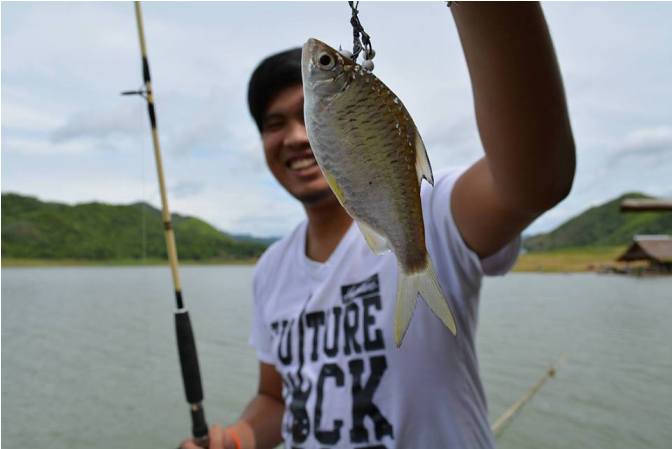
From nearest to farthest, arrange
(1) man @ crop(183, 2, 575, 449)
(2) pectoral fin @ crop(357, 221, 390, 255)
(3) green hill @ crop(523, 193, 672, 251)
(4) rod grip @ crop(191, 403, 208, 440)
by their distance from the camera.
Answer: (2) pectoral fin @ crop(357, 221, 390, 255), (1) man @ crop(183, 2, 575, 449), (4) rod grip @ crop(191, 403, 208, 440), (3) green hill @ crop(523, 193, 672, 251)

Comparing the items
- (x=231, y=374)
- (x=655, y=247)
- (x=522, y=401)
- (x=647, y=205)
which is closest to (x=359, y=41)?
(x=647, y=205)

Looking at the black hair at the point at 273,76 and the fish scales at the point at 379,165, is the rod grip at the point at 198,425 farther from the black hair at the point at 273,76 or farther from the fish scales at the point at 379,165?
the fish scales at the point at 379,165

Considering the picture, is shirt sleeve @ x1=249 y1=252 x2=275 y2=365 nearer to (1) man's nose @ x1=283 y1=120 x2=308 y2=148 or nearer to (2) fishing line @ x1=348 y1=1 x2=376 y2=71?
(1) man's nose @ x1=283 y1=120 x2=308 y2=148

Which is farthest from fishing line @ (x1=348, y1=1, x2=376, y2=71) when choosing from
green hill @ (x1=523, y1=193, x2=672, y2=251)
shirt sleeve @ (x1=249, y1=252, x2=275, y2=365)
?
→ green hill @ (x1=523, y1=193, x2=672, y2=251)

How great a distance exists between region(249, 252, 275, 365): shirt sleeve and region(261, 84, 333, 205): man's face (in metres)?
0.59

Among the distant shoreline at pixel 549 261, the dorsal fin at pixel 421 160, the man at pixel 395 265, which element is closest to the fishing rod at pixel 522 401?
the man at pixel 395 265

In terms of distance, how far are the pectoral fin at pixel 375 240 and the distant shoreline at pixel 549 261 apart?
137 feet

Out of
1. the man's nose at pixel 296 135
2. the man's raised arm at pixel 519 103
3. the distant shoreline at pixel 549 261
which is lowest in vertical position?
the distant shoreline at pixel 549 261

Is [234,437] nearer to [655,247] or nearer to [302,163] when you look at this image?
[302,163]

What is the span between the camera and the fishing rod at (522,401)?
29.4 ft

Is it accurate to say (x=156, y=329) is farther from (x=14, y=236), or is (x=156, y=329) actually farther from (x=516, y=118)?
(x=14, y=236)

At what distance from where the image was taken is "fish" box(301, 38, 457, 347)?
2.91 feet

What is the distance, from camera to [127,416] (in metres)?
11.6

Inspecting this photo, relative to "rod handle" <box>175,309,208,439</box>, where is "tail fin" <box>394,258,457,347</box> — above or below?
above
